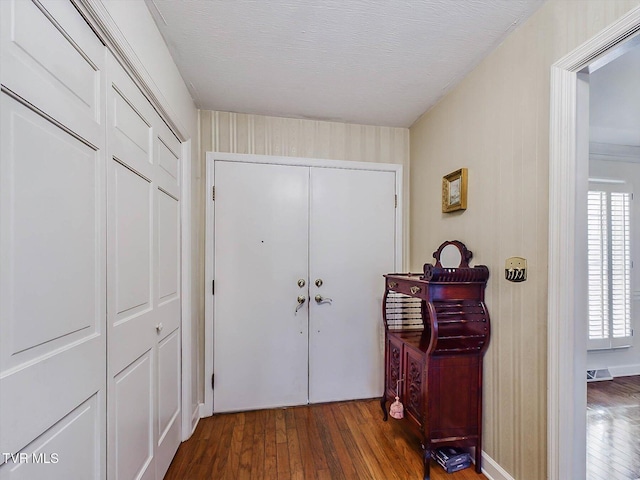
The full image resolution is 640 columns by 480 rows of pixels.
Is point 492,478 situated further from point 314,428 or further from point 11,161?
point 11,161

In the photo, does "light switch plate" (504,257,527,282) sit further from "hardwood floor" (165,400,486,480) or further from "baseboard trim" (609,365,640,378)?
"baseboard trim" (609,365,640,378)

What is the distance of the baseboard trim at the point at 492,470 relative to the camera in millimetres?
1518

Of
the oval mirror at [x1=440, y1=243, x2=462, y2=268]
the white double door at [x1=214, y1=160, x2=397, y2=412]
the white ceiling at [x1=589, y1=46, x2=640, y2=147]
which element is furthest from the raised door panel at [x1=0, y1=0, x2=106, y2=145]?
the white ceiling at [x1=589, y1=46, x2=640, y2=147]

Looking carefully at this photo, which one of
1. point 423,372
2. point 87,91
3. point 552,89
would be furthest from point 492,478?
point 87,91

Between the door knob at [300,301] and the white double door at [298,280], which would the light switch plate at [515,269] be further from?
the door knob at [300,301]

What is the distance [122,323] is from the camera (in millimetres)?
1166

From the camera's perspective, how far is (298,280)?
Result: 2.44m

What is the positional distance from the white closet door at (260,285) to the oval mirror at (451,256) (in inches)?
42.9

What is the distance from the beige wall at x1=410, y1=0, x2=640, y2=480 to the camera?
51.9 inches

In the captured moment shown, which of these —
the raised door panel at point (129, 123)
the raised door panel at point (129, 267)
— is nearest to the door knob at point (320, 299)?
the raised door panel at point (129, 267)

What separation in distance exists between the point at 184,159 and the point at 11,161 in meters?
1.41

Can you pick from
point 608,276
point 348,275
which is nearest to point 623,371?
point 608,276

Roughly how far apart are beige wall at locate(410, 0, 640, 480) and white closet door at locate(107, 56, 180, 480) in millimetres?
1808

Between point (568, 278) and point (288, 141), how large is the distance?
81.3 inches
